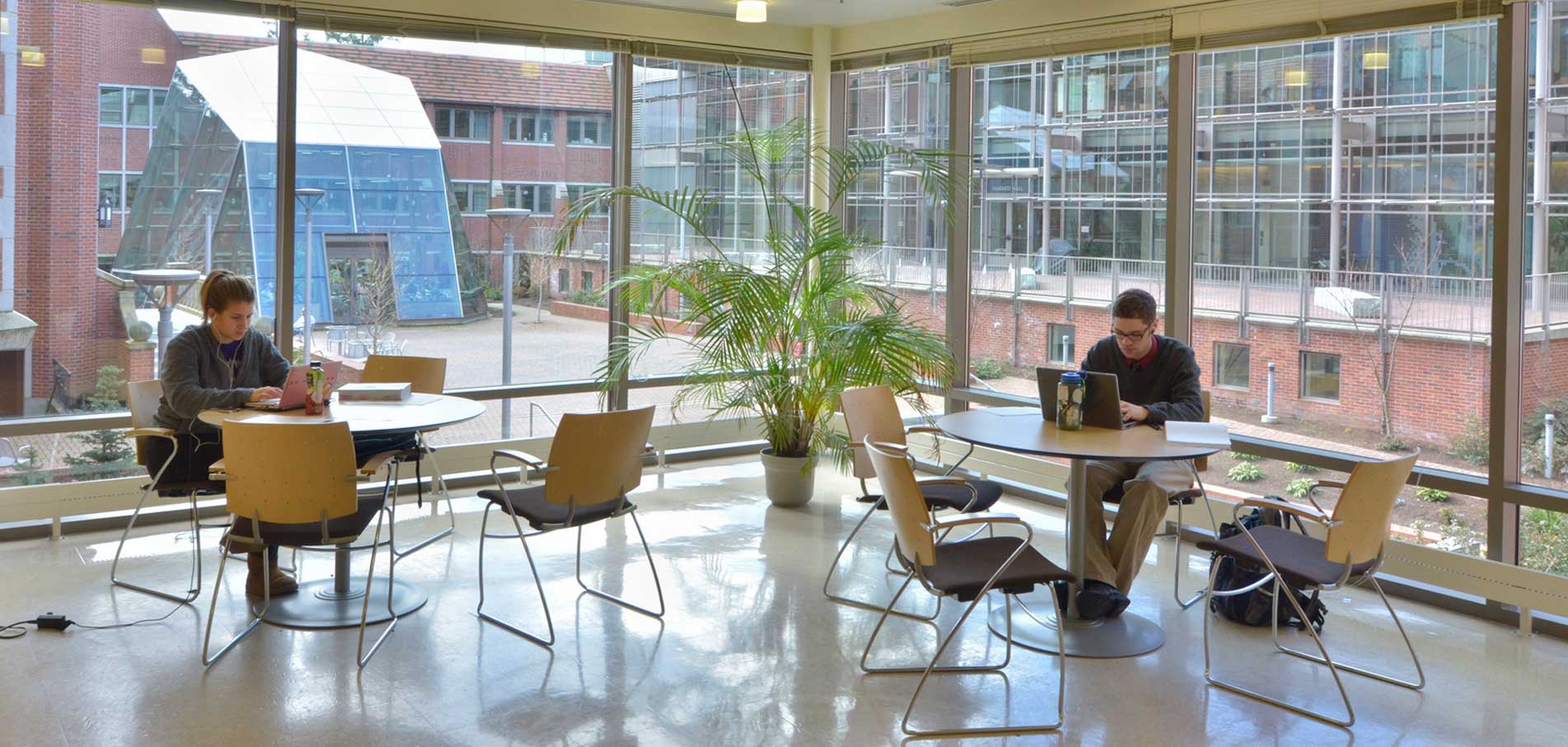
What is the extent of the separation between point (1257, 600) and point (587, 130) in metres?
4.64

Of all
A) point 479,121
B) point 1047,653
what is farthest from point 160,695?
point 479,121

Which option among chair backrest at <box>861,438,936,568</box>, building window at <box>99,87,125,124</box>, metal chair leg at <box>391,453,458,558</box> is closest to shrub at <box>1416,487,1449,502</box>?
chair backrest at <box>861,438,936,568</box>

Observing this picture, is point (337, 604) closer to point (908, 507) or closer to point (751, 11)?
point (908, 507)

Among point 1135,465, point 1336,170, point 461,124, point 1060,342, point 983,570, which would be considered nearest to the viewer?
point 983,570

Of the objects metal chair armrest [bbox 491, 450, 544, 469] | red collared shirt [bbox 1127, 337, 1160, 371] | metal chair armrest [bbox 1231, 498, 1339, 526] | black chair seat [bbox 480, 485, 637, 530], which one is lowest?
black chair seat [bbox 480, 485, 637, 530]

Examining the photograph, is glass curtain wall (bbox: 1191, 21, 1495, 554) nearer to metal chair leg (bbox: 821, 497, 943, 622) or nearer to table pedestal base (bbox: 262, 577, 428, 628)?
metal chair leg (bbox: 821, 497, 943, 622)

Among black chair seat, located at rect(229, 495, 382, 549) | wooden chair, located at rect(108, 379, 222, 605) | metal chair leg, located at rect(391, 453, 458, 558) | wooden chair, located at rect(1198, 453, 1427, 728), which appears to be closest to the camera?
wooden chair, located at rect(1198, 453, 1427, 728)

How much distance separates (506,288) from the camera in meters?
7.42

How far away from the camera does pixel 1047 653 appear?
4.59 metres

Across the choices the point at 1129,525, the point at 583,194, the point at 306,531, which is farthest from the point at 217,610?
the point at 1129,525

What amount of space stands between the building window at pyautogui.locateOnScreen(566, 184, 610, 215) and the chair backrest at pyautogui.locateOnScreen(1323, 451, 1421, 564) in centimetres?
474

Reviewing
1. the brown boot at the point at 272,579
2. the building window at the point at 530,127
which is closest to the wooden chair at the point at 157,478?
the brown boot at the point at 272,579

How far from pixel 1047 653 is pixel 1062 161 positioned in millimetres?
3214

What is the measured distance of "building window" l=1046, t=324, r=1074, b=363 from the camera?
6953mm
